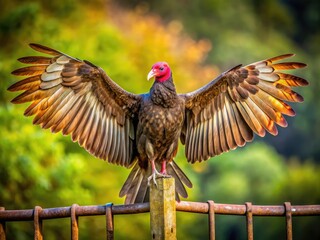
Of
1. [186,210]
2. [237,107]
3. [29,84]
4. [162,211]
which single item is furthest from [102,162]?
[162,211]

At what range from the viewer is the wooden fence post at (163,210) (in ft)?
19.4

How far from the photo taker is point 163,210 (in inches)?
233

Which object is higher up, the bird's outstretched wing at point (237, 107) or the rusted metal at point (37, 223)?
the bird's outstretched wing at point (237, 107)

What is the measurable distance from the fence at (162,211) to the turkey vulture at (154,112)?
56.5 inches

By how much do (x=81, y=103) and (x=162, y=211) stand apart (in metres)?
2.23

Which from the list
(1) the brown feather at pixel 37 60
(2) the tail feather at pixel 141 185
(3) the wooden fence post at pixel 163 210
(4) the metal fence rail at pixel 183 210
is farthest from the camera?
(2) the tail feather at pixel 141 185

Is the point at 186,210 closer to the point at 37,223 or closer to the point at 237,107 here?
the point at 37,223

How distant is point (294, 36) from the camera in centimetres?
8556

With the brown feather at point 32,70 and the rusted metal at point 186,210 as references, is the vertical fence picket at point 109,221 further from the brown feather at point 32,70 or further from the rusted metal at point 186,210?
the brown feather at point 32,70

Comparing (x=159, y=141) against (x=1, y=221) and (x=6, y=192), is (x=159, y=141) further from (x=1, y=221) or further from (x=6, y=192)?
(x=6, y=192)

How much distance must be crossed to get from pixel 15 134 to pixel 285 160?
44233 millimetres

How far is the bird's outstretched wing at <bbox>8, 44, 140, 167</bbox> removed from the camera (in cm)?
755

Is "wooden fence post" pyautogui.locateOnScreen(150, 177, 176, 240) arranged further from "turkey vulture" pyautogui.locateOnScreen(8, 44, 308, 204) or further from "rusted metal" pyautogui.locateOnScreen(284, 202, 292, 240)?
"turkey vulture" pyautogui.locateOnScreen(8, 44, 308, 204)

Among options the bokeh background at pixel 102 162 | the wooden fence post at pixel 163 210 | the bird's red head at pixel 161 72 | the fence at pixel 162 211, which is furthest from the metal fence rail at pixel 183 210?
the bokeh background at pixel 102 162
